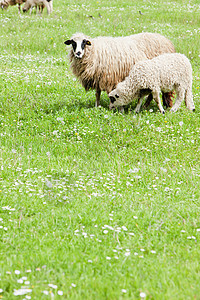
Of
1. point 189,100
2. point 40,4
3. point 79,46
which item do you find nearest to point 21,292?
point 79,46

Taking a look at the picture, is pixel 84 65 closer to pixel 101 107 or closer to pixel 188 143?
pixel 101 107

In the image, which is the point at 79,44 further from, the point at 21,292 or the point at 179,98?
the point at 21,292

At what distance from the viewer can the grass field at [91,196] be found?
3182 millimetres

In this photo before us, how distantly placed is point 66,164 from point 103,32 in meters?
10.3

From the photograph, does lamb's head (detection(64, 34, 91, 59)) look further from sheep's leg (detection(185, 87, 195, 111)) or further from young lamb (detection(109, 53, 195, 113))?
sheep's leg (detection(185, 87, 195, 111))

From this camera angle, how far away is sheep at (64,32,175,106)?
25.9ft

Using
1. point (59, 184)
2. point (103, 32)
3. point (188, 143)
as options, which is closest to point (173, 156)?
point (188, 143)

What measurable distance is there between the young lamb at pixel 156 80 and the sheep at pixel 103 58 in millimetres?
400

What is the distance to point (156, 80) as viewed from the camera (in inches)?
296

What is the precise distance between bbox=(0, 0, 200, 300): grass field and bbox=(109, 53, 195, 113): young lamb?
0.40 metres

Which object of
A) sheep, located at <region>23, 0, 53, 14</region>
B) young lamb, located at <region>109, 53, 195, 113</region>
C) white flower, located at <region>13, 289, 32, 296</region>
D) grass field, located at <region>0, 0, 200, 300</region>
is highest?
sheep, located at <region>23, 0, 53, 14</region>

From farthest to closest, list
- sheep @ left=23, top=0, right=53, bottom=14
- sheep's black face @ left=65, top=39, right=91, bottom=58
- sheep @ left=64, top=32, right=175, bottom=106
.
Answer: sheep @ left=23, top=0, right=53, bottom=14, sheep @ left=64, top=32, right=175, bottom=106, sheep's black face @ left=65, top=39, right=91, bottom=58

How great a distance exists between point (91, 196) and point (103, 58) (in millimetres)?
4229

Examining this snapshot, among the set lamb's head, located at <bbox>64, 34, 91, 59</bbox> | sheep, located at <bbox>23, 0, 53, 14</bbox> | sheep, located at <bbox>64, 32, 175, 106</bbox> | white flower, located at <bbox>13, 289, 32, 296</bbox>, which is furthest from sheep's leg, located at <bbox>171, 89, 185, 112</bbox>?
sheep, located at <bbox>23, 0, 53, 14</bbox>
